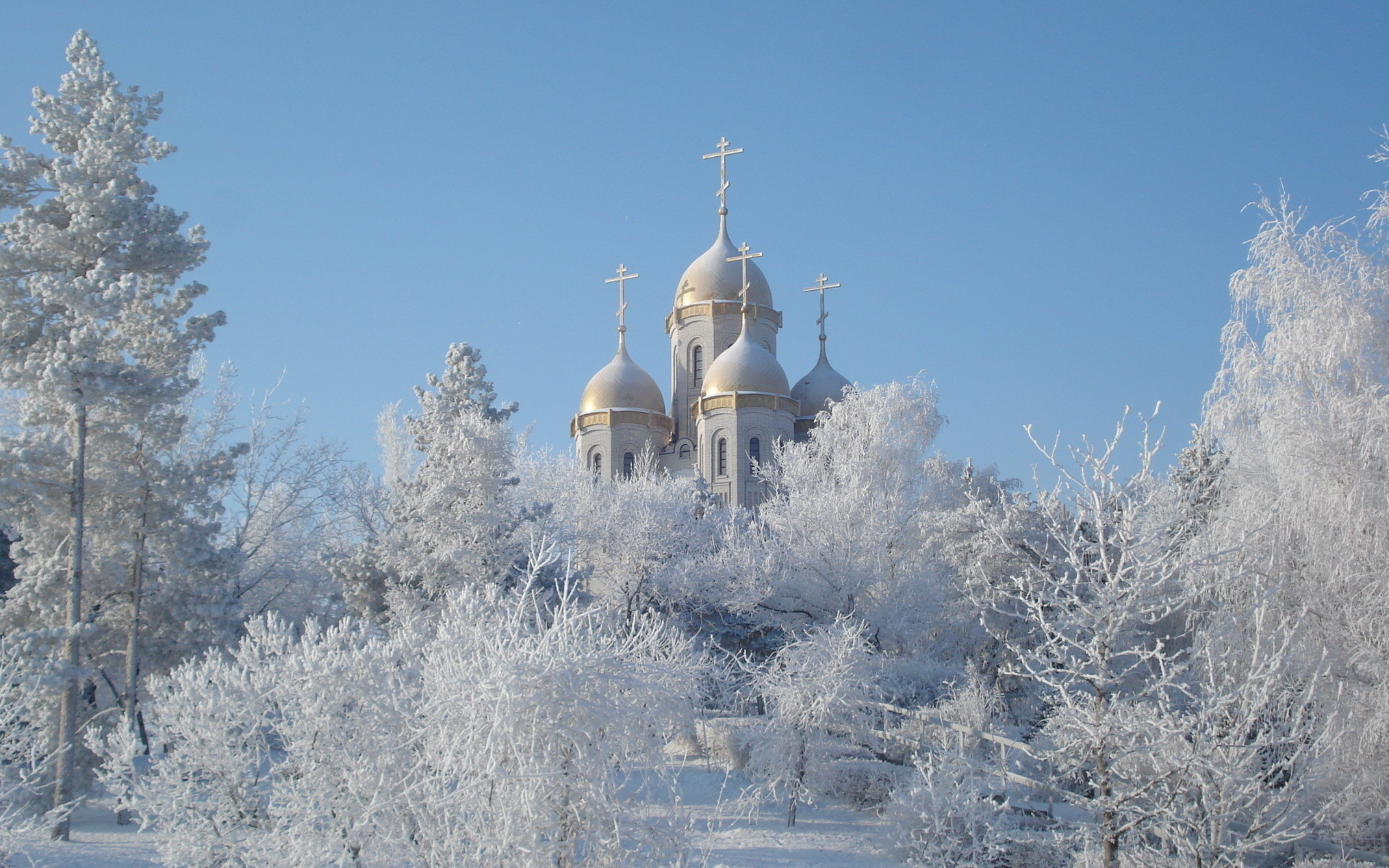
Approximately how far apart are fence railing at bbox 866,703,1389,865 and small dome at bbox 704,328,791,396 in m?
18.7

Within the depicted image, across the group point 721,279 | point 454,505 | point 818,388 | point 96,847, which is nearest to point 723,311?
point 721,279

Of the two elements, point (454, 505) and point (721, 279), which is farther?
point (721, 279)

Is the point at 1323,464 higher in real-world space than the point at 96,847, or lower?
higher

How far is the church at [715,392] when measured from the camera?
36469 millimetres

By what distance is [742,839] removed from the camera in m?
14.2

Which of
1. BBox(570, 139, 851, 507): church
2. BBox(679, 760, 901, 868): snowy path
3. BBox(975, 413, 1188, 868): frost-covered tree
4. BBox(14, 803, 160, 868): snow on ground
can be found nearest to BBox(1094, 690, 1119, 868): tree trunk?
BBox(975, 413, 1188, 868): frost-covered tree

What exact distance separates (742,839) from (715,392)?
23.9m

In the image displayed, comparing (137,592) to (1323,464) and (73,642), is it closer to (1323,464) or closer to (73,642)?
(73,642)

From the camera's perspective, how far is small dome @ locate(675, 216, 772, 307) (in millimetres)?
42219

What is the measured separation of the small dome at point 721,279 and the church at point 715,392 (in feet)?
0.14

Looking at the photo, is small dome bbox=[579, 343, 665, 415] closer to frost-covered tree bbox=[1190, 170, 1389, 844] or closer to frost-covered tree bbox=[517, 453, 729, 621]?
frost-covered tree bbox=[517, 453, 729, 621]

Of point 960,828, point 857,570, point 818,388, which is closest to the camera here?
point 960,828

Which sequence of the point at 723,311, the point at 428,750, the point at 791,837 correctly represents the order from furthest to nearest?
the point at 723,311 → the point at 791,837 → the point at 428,750

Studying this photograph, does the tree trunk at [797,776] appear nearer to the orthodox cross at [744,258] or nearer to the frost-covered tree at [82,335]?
the frost-covered tree at [82,335]
